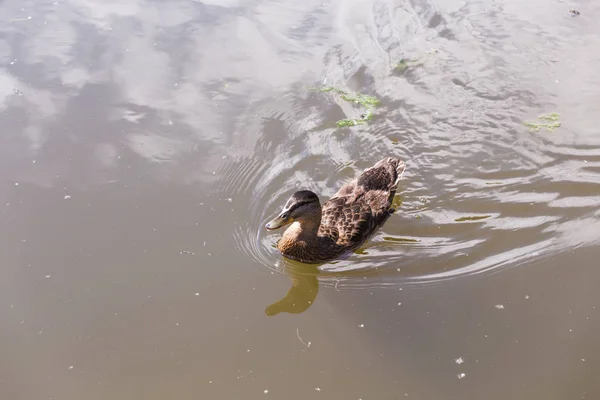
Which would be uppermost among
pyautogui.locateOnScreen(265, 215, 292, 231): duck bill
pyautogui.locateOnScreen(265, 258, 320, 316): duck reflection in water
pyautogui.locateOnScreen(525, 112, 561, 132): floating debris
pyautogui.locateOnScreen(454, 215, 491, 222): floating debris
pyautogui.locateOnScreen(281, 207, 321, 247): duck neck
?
pyautogui.locateOnScreen(525, 112, 561, 132): floating debris

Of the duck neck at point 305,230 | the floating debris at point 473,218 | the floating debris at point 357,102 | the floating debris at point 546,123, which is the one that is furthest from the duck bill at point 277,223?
the floating debris at point 546,123

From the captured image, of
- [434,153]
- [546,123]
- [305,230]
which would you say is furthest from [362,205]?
[546,123]

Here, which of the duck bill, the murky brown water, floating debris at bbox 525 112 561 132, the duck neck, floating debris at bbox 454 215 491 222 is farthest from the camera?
floating debris at bbox 525 112 561 132

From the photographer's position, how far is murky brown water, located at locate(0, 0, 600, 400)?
177 inches

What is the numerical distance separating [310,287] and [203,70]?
3.70 meters

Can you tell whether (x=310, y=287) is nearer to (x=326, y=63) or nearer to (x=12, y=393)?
(x=12, y=393)

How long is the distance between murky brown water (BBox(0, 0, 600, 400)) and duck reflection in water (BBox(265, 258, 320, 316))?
23 millimetres

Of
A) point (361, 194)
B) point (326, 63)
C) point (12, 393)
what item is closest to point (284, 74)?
point (326, 63)

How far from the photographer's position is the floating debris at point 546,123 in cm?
676

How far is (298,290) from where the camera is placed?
514 cm

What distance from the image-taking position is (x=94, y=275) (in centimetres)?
514

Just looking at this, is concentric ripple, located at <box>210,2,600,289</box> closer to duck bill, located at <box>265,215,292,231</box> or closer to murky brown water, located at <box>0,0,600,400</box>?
murky brown water, located at <box>0,0,600,400</box>

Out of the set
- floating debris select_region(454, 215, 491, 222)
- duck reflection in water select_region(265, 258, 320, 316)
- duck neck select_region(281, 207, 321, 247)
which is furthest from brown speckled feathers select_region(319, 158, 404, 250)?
floating debris select_region(454, 215, 491, 222)

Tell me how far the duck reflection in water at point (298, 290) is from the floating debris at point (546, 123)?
3.19 meters
